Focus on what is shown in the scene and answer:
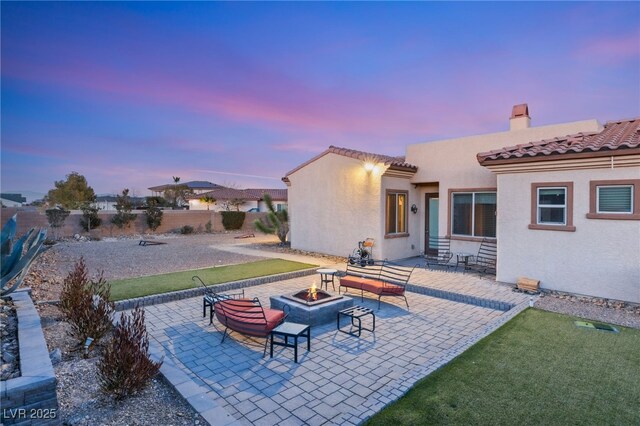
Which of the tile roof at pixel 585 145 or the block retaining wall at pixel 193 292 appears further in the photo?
the block retaining wall at pixel 193 292

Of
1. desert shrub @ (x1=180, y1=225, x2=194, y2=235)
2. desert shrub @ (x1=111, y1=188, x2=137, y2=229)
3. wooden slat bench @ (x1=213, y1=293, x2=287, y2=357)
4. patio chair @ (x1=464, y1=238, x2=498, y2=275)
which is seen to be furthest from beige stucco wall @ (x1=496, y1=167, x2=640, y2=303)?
desert shrub @ (x1=111, y1=188, x2=137, y2=229)

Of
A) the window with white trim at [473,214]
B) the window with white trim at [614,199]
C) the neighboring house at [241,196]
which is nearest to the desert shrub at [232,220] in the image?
the neighboring house at [241,196]

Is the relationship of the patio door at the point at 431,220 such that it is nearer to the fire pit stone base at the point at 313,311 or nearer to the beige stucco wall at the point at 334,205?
the beige stucco wall at the point at 334,205

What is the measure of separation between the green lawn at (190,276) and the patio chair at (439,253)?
515cm

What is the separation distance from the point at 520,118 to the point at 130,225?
91.3ft

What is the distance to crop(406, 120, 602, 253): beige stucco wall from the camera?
12.2 m

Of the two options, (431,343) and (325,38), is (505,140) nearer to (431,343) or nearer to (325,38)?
(325,38)

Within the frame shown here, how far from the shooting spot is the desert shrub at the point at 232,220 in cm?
3222

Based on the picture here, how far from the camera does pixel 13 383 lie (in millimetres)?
3508

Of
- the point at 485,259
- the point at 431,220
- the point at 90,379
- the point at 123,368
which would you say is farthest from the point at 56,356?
the point at 431,220

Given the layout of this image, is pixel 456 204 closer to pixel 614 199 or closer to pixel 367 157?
pixel 367 157

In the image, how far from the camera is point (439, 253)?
558 inches

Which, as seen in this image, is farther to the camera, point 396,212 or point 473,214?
point 396,212

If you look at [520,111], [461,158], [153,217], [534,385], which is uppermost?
[520,111]
